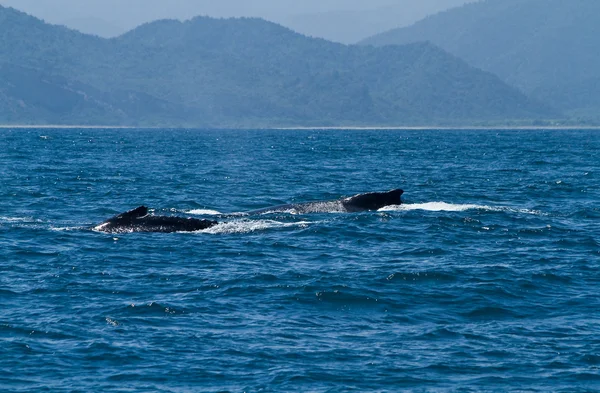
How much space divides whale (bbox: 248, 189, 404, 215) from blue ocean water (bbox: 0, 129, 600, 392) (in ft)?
2.20

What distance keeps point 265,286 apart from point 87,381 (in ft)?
25.2

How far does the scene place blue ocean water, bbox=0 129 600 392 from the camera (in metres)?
17.8

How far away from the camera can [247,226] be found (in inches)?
1359

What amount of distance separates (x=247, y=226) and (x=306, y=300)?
11.8 m

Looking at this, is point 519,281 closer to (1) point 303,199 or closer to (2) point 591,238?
(2) point 591,238

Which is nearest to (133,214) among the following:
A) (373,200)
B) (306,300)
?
(373,200)

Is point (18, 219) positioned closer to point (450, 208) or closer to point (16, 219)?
point (16, 219)

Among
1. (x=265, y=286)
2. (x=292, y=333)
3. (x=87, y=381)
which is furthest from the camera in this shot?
(x=265, y=286)

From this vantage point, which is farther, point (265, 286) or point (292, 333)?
point (265, 286)

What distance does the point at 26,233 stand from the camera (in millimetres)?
32906

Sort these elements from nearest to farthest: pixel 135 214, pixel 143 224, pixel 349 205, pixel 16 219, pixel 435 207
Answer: pixel 135 214, pixel 143 224, pixel 16 219, pixel 349 205, pixel 435 207

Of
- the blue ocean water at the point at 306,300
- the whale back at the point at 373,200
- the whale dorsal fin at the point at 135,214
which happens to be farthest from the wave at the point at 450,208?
the whale dorsal fin at the point at 135,214

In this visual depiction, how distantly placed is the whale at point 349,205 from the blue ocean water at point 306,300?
0.67 m

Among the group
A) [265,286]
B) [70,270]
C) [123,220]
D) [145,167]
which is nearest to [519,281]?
[265,286]
